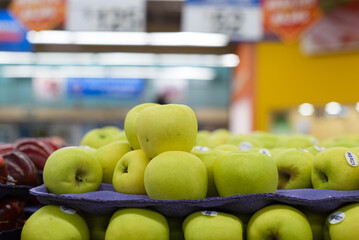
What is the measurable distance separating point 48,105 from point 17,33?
5826 mm

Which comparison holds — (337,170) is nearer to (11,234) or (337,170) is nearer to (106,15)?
(11,234)

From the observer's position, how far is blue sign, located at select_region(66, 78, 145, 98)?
10391 mm

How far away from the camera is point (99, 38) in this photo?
7371mm

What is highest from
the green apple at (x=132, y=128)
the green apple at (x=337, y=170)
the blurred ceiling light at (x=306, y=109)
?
the green apple at (x=132, y=128)

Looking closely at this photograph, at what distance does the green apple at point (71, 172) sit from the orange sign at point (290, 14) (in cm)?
387

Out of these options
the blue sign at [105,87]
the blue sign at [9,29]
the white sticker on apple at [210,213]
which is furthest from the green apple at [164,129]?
the blue sign at [105,87]

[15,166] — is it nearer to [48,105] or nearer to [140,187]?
[140,187]

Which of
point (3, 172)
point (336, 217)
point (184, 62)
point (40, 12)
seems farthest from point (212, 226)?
point (184, 62)

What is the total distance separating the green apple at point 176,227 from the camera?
1394 millimetres

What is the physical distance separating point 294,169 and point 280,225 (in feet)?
1.24

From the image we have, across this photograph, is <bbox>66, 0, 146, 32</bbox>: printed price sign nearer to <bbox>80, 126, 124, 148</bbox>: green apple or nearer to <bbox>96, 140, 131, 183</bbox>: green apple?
<bbox>80, 126, 124, 148</bbox>: green apple

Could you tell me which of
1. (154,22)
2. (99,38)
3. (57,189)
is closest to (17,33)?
(99,38)

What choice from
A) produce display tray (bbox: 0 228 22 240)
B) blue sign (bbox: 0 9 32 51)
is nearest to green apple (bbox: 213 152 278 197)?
produce display tray (bbox: 0 228 22 240)

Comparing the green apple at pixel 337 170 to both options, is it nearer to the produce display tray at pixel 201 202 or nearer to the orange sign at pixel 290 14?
the produce display tray at pixel 201 202
